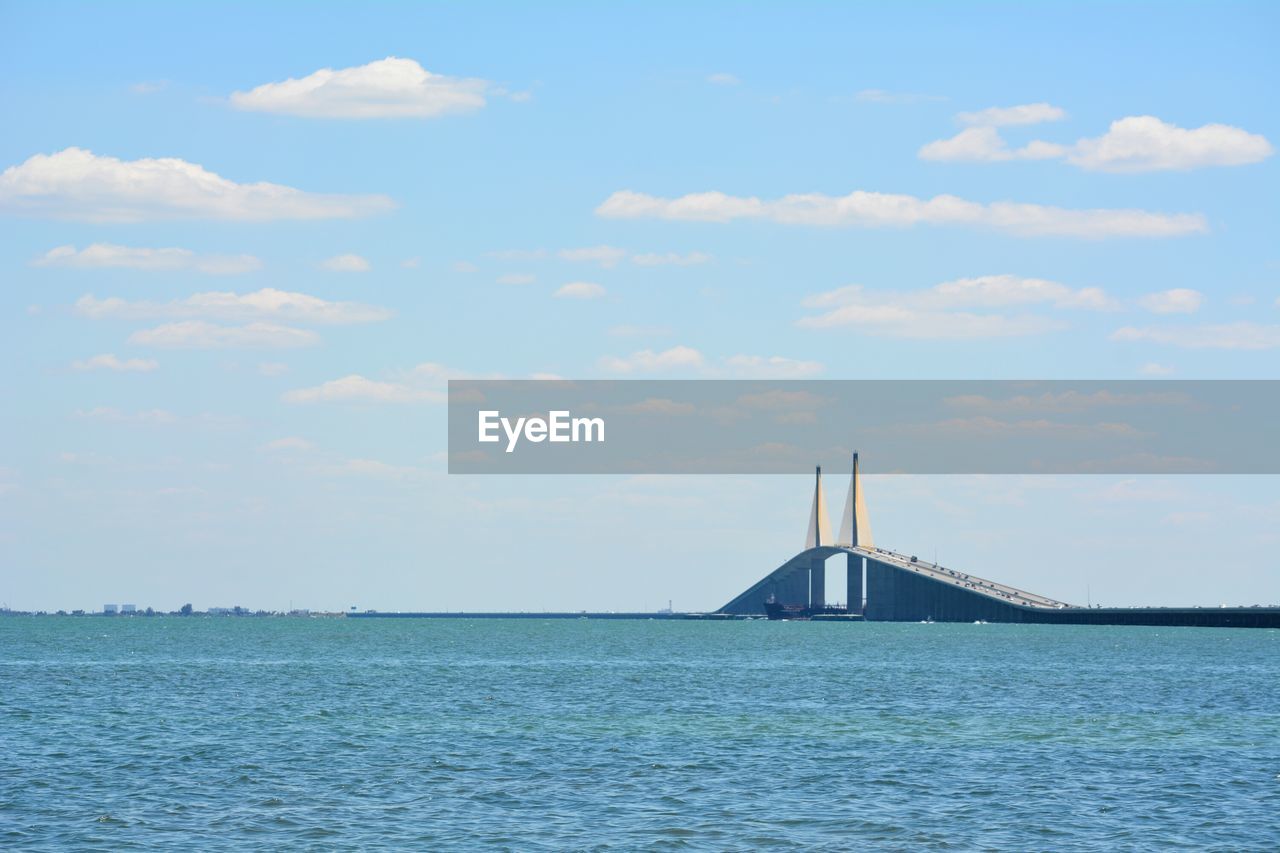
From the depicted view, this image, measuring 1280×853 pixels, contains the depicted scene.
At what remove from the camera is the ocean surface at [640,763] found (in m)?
35.9

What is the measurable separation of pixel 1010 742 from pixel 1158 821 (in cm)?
1698

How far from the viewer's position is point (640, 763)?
4781cm

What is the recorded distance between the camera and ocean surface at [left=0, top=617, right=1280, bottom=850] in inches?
1414

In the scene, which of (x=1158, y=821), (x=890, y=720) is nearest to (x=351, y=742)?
(x=890, y=720)

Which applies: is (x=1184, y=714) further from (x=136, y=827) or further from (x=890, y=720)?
(x=136, y=827)

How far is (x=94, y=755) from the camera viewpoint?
49812 mm

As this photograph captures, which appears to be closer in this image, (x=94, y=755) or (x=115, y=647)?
(x=94, y=755)

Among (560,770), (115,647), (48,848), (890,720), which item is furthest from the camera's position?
(115,647)

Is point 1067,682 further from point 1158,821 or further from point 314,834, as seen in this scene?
point 314,834

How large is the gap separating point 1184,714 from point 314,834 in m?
44.7

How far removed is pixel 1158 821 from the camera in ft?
123

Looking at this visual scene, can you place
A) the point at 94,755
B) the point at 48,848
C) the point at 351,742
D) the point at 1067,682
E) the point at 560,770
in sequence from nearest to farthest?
the point at 48,848, the point at 560,770, the point at 94,755, the point at 351,742, the point at 1067,682

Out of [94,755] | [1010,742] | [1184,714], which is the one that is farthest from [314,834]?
[1184,714]


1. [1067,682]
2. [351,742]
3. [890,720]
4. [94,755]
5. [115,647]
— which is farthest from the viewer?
[115,647]
